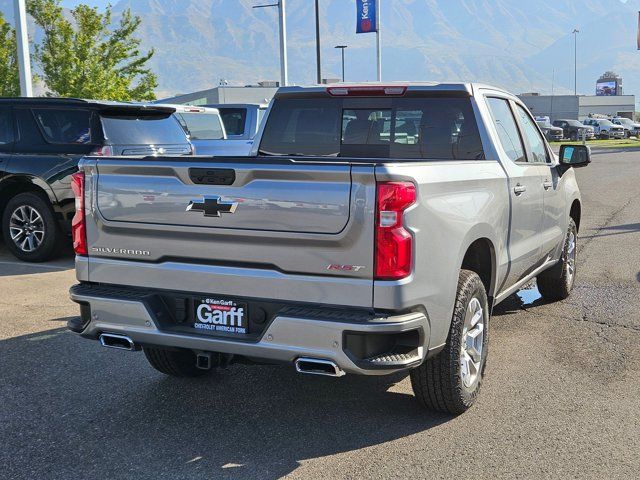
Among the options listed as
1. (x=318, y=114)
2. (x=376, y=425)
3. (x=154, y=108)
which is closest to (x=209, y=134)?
(x=154, y=108)

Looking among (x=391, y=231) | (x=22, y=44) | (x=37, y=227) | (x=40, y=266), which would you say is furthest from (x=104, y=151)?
(x=22, y=44)

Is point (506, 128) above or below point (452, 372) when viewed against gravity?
above

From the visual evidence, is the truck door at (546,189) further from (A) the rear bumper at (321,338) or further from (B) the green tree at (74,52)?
(B) the green tree at (74,52)

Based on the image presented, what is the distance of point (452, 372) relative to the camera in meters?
4.05

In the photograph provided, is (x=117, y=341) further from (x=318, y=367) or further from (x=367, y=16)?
(x=367, y=16)

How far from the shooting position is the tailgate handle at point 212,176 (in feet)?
12.2

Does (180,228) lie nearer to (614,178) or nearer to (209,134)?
(209,134)

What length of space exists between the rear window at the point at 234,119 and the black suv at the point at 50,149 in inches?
200

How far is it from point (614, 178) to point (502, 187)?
59.1 feet

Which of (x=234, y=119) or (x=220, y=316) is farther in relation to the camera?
(x=234, y=119)

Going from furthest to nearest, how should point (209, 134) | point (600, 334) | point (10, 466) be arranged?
point (209, 134)
point (600, 334)
point (10, 466)

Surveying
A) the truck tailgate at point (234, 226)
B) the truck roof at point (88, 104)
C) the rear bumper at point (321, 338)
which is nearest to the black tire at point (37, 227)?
the truck roof at point (88, 104)

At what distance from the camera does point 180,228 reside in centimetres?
384

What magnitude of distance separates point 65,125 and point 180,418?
18.6 feet
